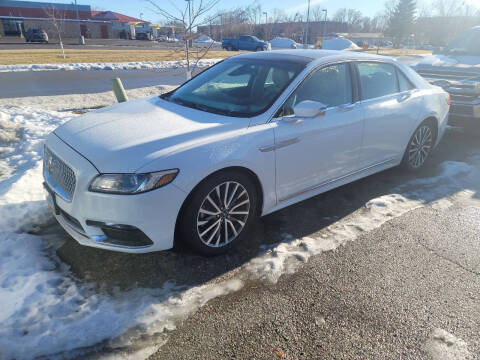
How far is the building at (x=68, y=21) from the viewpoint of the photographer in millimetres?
55031

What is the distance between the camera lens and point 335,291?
2828mm

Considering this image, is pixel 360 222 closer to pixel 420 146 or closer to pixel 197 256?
pixel 197 256

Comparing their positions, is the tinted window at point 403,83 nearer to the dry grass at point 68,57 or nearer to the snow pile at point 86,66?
the dry grass at point 68,57

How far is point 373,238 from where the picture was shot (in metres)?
3.57

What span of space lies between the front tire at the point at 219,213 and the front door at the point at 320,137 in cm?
38

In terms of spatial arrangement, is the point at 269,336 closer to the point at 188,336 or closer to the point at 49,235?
the point at 188,336

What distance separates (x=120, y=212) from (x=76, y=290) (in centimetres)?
70

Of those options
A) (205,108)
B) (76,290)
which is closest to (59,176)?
(76,290)

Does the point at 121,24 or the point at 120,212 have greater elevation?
the point at 121,24

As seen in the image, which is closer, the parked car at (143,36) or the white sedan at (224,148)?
the white sedan at (224,148)

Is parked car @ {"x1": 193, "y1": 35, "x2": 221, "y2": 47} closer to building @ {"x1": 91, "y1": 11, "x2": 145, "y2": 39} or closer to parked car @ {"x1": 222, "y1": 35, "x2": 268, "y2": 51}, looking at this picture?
parked car @ {"x1": 222, "y1": 35, "x2": 268, "y2": 51}

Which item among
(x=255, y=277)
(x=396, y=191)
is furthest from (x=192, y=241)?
(x=396, y=191)

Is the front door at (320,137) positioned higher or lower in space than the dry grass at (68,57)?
lower

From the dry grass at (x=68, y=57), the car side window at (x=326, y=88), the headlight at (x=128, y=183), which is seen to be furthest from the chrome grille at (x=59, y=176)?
the dry grass at (x=68, y=57)
